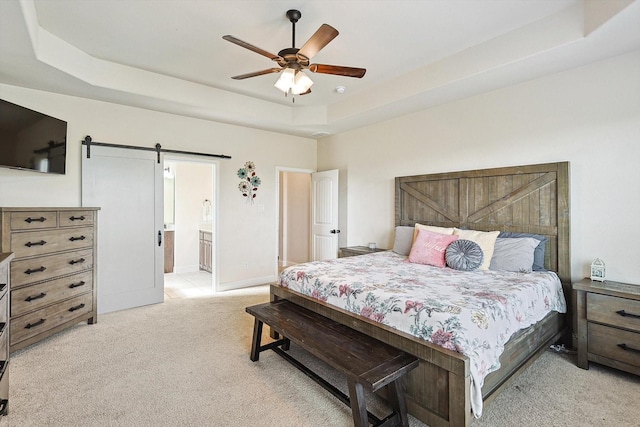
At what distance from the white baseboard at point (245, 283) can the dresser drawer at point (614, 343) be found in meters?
4.21

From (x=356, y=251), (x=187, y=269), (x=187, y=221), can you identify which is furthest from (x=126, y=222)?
(x=356, y=251)

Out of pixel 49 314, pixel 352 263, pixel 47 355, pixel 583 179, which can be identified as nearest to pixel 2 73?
pixel 49 314

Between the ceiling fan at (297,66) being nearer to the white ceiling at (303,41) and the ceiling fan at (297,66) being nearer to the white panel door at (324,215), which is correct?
the white ceiling at (303,41)

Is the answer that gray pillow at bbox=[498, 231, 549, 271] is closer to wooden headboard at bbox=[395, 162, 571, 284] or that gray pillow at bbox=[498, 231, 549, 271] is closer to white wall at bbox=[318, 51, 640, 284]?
wooden headboard at bbox=[395, 162, 571, 284]

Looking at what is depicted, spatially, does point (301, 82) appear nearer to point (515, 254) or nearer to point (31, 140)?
point (515, 254)

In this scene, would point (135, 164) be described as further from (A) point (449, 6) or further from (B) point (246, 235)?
(A) point (449, 6)

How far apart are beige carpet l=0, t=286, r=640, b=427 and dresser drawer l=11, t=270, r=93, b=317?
391 mm

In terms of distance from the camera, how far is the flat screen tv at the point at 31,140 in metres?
2.71

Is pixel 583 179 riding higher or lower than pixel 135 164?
lower

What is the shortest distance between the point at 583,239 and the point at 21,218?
5.18 meters

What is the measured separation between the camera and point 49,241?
298 cm

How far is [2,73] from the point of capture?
2.93 meters

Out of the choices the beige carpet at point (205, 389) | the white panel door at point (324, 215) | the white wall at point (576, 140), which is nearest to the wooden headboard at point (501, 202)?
the white wall at point (576, 140)

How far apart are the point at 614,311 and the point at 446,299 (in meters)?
1.50
